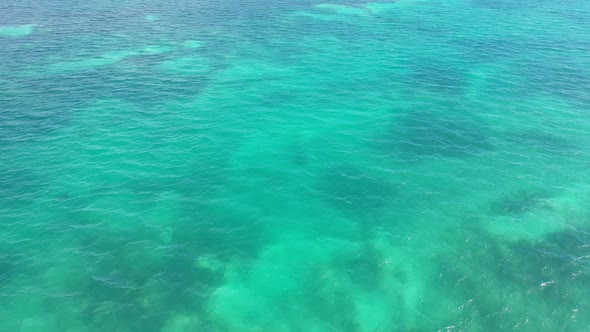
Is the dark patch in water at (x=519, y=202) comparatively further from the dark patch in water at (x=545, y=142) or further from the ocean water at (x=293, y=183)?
the dark patch in water at (x=545, y=142)

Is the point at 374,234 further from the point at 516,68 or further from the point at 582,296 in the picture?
the point at 516,68

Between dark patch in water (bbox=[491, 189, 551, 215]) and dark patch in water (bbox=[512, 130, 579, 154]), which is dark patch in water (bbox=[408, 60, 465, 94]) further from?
dark patch in water (bbox=[491, 189, 551, 215])

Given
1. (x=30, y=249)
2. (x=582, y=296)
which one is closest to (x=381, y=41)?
(x=582, y=296)

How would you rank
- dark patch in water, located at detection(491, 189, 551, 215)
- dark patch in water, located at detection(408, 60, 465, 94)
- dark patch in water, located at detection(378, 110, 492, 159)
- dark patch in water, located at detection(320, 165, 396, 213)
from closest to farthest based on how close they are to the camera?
dark patch in water, located at detection(491, 189, 551, 215) < dark patch in water, located at detection(320, 165, 396, 213) < dark patch in water, located at detection(378, 110, 492, 159) < dark patch in water, located at detection(408, 60, 465, 94)

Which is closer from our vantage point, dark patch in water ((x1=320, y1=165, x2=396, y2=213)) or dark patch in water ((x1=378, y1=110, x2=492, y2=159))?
dark patch in water ((x1=320, y1=165, x2=396, y2=213))

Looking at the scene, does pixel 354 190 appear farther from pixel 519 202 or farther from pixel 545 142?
pixel 545 142

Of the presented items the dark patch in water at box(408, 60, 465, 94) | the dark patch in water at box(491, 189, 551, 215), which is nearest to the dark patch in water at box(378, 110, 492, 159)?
the dark patch in water at box(491, 189, 551, 215)
